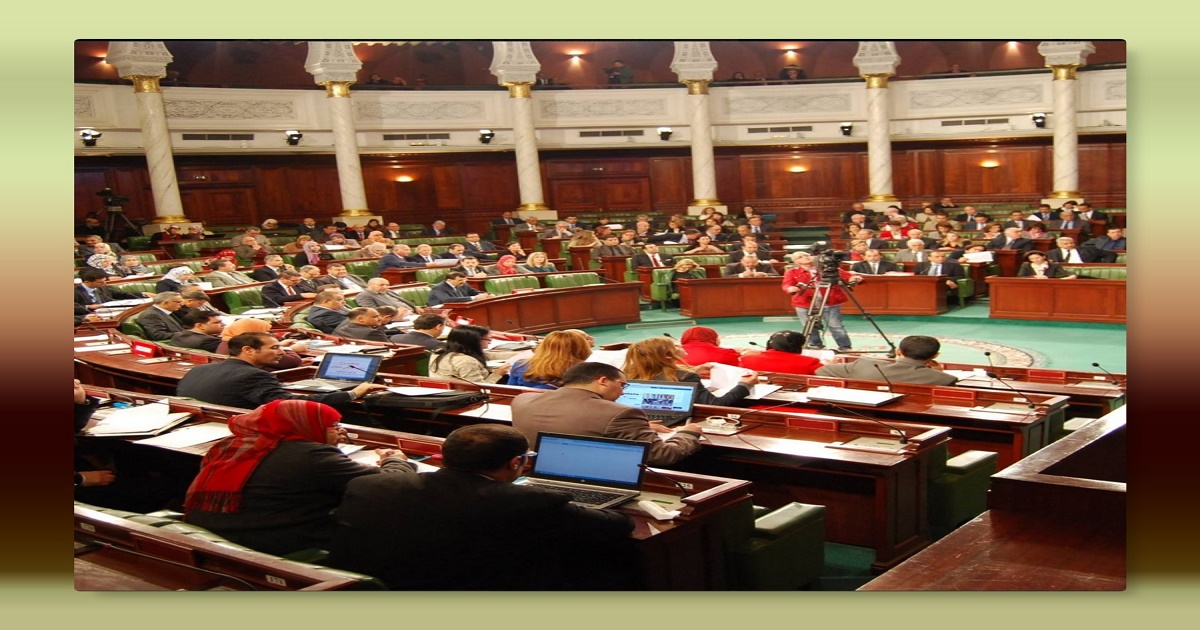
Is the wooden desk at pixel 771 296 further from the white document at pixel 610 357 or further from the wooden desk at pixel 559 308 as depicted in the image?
the white document at pixel 610 357

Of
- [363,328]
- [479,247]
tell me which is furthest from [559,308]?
[479,247]

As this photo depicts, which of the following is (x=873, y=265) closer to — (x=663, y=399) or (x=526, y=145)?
(x=526, y=145)

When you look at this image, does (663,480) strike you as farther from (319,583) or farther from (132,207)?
(132,207)

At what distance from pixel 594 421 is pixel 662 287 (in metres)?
6.71

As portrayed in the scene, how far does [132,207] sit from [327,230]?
287cm

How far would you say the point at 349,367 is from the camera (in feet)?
14.1

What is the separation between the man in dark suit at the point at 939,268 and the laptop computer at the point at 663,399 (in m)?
6.37

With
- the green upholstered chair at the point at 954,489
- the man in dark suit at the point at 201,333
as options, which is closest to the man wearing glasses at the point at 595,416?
the green upholstered chair at the point at 954,489

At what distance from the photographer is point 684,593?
282 cm

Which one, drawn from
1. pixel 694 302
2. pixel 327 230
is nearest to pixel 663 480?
pixel 694 302

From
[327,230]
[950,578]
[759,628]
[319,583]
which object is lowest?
[759,628]

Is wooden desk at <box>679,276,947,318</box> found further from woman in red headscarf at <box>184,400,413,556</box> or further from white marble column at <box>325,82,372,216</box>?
woman in red headscarf at <box>184,400,413,556</box>

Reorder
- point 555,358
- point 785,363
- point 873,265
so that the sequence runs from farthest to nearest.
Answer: point 873,265 → point 785,363 → point 555,358

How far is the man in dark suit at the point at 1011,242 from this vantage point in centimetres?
980
